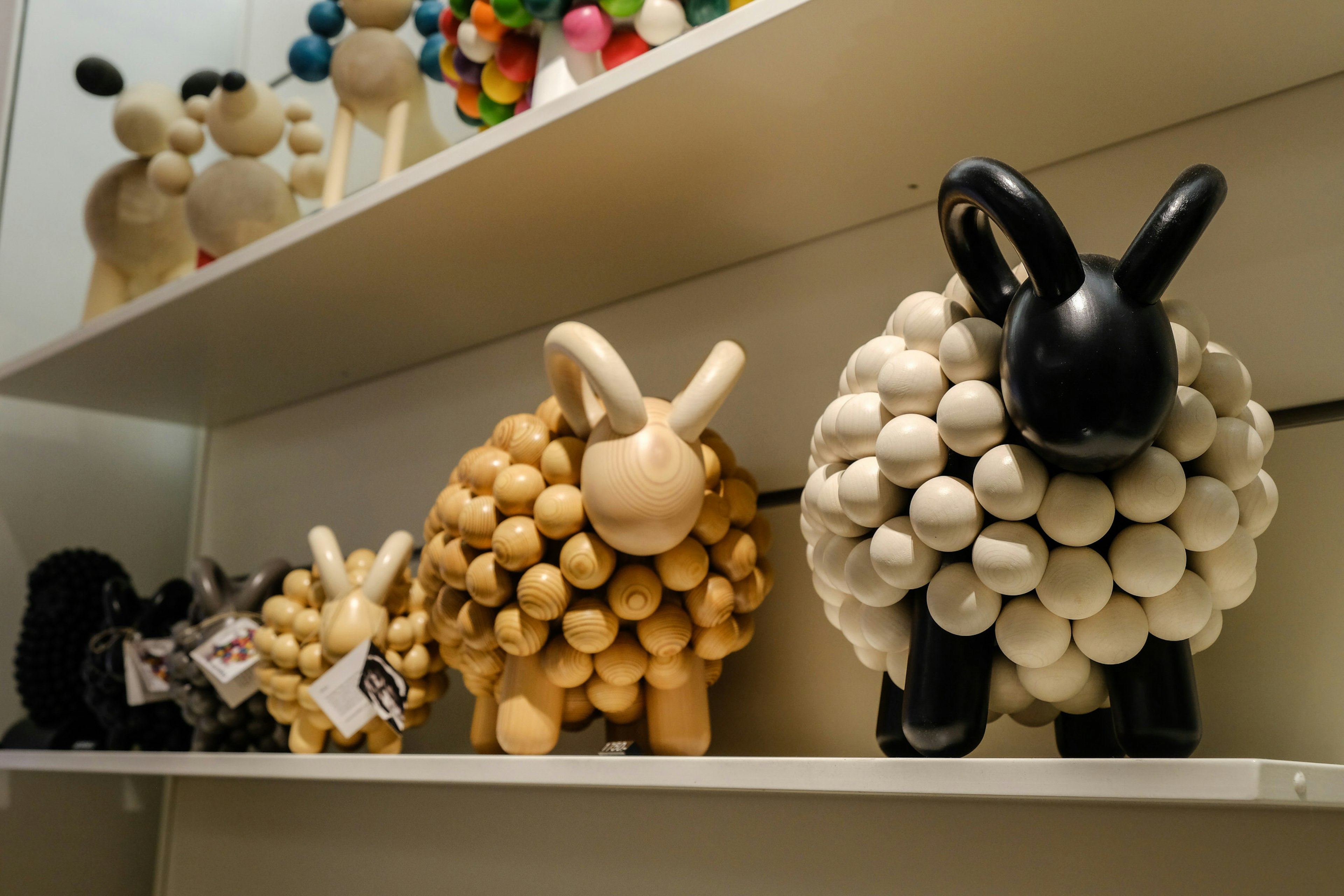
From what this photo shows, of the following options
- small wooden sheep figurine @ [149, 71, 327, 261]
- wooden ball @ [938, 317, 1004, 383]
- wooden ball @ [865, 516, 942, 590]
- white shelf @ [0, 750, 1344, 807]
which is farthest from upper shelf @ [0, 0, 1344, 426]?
white shelf @ [0, 750, 1344, 807]

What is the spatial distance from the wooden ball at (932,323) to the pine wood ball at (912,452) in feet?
0.16

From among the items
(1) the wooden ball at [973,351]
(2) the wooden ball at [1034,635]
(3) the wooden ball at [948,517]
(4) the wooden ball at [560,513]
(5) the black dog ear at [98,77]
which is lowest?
(2) the wooden ball at [1034,635]

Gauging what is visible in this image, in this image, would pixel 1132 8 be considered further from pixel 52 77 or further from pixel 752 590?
pixel 52 77

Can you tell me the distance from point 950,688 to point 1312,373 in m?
0.34

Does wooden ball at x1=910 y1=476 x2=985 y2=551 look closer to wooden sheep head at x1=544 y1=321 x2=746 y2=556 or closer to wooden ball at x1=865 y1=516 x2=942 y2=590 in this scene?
wooden ball at x1=865 y1=516 x2=942 y2=590

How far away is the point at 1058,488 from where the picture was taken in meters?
0.48

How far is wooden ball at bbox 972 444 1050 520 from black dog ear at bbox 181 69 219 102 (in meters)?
1.10

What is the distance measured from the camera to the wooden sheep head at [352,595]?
0.84 m

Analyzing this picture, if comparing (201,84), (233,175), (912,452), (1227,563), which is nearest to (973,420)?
(912,452)

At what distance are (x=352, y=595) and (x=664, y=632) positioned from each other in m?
0.32

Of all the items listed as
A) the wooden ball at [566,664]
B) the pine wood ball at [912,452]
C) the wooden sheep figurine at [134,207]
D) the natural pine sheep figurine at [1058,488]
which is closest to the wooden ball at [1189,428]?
the natural pine sheep figurine at [1058,488]

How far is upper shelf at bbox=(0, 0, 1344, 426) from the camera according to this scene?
2.04ft

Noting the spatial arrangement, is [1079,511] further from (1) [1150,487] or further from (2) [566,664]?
(2) [566,664]

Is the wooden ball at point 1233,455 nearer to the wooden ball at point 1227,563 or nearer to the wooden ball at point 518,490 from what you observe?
the wooden ball at point 1227,563
